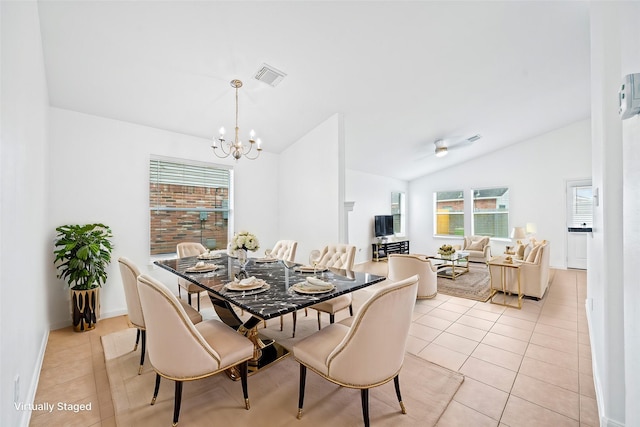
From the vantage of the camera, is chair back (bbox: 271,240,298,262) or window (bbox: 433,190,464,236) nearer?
chair back (bbox: 271,240,298,262)

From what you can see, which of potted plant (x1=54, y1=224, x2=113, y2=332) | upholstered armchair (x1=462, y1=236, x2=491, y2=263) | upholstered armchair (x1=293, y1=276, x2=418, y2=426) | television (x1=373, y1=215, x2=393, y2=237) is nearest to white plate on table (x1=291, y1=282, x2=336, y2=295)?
upholstered armchair (x1=293, y1=276, x2=418, y2=426)

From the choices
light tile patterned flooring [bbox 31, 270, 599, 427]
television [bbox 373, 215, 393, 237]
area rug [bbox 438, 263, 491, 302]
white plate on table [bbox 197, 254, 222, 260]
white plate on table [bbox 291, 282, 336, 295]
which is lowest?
light tile patterned flooring [bbox 31, 270, 599, 427]

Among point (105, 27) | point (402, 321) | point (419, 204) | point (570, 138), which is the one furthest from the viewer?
point (419, 204)

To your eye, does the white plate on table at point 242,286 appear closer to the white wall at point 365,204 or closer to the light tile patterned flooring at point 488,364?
the light tile patterned flooring at point 488,364

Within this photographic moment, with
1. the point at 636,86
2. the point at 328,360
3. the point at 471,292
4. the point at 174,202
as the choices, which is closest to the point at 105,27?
the point at 174,202

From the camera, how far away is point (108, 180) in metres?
3.56

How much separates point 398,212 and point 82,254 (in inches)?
314

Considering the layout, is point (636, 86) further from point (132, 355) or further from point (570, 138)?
point (570, 138)

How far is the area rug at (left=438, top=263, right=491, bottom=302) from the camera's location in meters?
4.48

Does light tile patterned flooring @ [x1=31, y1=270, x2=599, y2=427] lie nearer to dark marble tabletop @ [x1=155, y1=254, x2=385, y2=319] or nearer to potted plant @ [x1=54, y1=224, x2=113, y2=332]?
potted plant @ [x1=54, y1=224, x2=113, y2=332]

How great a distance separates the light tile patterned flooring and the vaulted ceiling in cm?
286

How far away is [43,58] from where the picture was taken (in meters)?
2.54

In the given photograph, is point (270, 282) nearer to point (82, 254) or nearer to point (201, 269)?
point (201, 269)

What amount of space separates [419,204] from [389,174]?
1.89 m
